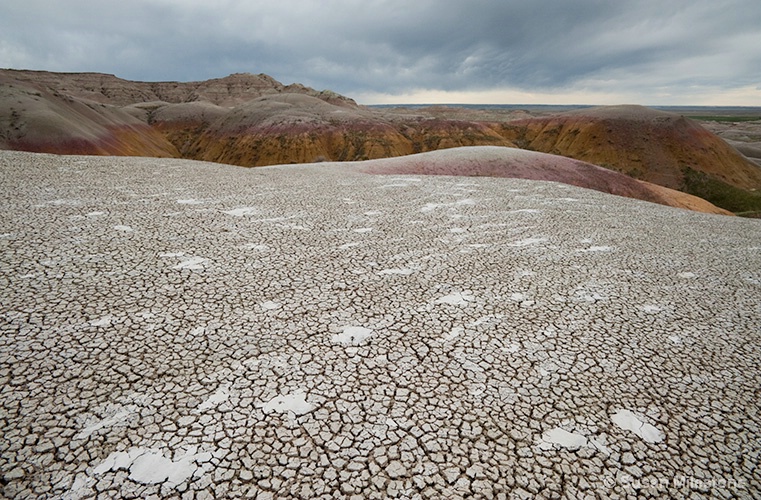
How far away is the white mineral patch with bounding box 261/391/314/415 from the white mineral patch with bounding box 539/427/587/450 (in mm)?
1799

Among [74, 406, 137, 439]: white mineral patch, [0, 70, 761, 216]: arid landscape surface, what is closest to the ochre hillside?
[0, 70, 761, 216]: arid landscape surface

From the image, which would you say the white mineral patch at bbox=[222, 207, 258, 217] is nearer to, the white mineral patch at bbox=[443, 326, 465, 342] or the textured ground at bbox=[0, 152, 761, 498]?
the textured ground at bbox=[0, 152, 761, 498]

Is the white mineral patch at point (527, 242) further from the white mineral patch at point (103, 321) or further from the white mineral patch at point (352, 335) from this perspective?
the white mineral patch at point (103, 321)

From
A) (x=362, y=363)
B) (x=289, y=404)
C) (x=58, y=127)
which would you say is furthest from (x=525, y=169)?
(x=58, y=127)

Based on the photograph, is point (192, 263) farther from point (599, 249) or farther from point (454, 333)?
point (599, 249)

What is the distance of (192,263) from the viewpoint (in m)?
5.61

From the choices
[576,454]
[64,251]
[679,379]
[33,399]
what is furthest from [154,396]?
[679,379]

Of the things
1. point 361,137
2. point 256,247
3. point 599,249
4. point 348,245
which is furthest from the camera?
point 361,137

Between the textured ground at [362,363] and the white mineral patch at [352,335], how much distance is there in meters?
0.02

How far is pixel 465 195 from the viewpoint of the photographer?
12078 mm

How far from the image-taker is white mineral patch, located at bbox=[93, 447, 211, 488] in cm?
238

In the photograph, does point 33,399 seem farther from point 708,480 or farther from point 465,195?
point 465,195

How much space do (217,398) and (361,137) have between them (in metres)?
56.0

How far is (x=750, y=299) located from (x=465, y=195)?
7.53 metres
